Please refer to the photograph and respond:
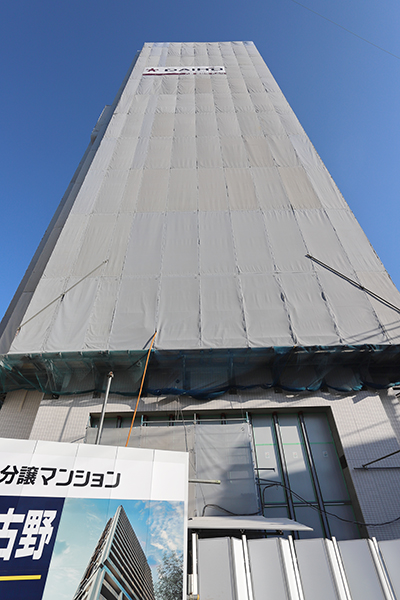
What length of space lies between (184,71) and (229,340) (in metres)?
21.0

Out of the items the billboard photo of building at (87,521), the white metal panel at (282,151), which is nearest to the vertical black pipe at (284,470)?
the billboard photo of building at (87,521)

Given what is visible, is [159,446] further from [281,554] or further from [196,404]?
[281,554]

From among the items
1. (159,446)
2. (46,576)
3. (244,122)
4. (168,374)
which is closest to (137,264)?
(168,374)

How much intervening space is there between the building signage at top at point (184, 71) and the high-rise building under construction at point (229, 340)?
11.9 meters

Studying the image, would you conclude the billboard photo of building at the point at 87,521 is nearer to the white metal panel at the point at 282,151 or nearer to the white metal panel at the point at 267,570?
the white metal panel at the point at 267,570

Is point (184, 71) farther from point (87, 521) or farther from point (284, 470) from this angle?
point (87, 521)

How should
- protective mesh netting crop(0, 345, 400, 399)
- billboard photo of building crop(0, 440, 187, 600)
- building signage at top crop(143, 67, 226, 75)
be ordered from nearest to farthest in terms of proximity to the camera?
billboard photo of building crop(0, 440, 187, 600), protective mesh netting crop(0, 345, 400, 399), building signage at top crop(143, 67, 226, 75)

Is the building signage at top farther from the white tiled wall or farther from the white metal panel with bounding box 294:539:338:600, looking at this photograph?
the white metal panel with bounding box 294:539:338:600

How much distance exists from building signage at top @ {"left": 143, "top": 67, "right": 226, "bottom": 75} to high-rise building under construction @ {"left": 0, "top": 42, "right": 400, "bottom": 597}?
11910 millimetres

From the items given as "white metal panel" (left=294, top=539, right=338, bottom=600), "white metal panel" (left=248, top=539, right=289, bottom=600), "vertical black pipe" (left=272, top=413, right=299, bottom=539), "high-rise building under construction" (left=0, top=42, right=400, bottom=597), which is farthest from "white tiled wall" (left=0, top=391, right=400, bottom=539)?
"white metal panel" (left=248, top=539, right=289, bottom=600)

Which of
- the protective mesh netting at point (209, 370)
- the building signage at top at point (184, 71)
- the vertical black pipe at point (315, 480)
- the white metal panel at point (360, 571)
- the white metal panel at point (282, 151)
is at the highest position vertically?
the building signage at top at point (184, 71)

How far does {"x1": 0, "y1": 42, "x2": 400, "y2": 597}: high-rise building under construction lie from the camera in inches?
297

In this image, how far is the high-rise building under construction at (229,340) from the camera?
24.8 feet

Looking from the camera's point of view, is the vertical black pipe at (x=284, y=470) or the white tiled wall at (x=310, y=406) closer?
the vertical black pipe at (x=284, y=470)
